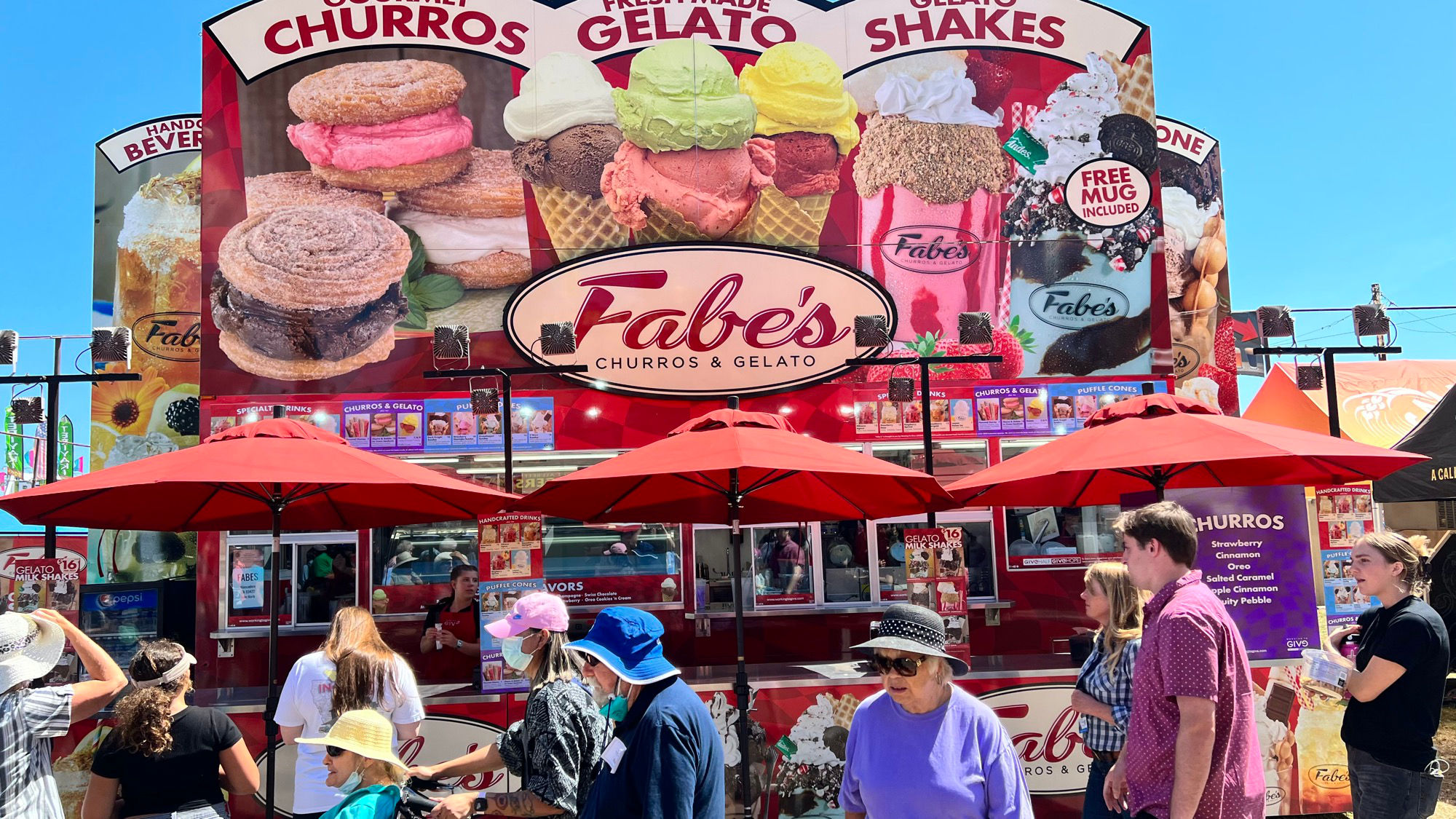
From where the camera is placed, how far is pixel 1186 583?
136 inches

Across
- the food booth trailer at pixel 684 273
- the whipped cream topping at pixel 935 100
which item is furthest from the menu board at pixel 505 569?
the whipped cream topping at pixel 935 100

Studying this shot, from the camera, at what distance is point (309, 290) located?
28.3ft

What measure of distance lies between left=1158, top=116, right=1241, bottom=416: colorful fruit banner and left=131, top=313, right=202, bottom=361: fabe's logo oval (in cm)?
1182

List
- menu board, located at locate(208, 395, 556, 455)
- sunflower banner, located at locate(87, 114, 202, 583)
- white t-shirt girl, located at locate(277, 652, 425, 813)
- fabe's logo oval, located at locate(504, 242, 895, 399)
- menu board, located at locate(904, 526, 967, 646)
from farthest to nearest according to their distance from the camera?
sunflower banner, located at locate(87, 114, 202, 583) < fabe's logo oval, located at locate(504, 242, 895, 399) < menu board, located at locate(208, 395, 556, 455) < menu board, located at locate(904, 526, 967, 646) < white t-shirt girl, located at locate(277, 652, 425, 813)

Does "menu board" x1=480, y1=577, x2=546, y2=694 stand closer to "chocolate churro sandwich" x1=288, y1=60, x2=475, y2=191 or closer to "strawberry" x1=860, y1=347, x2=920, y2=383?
"strawberry" x1=860, y1=347, x2=920, y2=383

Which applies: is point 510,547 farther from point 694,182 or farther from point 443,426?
point 694,182

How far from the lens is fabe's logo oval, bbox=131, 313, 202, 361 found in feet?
41.3

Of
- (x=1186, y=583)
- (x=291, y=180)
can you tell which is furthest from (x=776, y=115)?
(x=1186, y=583)

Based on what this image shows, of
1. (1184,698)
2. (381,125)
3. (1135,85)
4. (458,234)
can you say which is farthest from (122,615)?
(1135,85)

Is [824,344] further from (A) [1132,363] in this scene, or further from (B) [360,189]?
(B) [360,189]

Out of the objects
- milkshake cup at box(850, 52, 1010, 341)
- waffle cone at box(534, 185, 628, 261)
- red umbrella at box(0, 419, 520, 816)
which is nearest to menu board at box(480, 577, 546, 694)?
red umbrella at box(0, 419, 520, 816)

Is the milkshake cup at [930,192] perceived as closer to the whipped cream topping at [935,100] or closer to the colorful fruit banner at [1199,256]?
the whipped cream topping at [935,100]

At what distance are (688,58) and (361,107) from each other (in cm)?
277

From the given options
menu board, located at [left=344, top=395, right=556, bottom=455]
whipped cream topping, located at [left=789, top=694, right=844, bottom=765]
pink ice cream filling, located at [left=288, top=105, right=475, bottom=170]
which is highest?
pink ice cream filling, located at [left=288, top=105, right=475, bottom=170]
